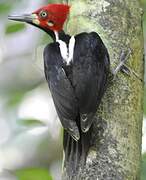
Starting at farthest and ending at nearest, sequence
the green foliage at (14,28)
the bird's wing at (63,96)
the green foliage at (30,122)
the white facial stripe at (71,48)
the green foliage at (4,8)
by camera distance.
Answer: the green foliage at (4,8) → the green foliage at (14,28) → the green foliage at (30,122) → the white facial stripe at (71,48) → the bird's wing at (63,96)

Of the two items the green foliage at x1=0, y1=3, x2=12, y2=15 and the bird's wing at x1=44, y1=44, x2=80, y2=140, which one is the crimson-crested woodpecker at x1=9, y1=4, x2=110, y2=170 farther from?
the green foliage at x1=0, y1=3, x2=12, y2=15

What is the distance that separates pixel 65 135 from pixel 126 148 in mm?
310

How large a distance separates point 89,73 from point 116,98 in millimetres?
210

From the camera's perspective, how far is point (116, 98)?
3.01 m

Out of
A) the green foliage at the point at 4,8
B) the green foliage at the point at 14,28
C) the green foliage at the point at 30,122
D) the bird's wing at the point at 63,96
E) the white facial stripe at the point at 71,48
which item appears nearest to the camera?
the bird's wing at the point at 63,96

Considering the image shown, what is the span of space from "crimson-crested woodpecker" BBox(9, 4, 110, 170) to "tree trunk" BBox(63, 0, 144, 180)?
0.29 feet

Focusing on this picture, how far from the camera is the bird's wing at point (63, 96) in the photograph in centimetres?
279

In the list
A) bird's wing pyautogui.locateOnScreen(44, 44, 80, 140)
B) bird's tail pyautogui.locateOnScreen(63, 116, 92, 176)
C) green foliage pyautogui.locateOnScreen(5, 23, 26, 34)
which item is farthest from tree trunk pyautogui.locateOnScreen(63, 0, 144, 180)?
green foliage pyautogui.locateOnScreen(5, 23, 26, 34)

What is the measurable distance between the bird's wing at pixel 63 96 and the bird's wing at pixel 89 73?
3cm

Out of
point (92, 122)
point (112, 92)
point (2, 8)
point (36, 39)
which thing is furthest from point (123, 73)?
point (36, 39)

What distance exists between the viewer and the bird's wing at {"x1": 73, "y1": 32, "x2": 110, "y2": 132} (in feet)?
9.20

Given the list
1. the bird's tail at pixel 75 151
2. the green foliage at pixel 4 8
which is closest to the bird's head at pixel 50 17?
the green foliage at pixel 4 8

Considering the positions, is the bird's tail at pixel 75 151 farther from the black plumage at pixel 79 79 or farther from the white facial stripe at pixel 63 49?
the white facial stripe at pixel 63 49

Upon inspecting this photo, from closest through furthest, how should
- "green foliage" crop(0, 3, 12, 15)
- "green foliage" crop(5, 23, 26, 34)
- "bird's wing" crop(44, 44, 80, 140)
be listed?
"bird's wing" crop(44, 44, 80, 140), "green foliage" crop(5, 23, 26, 34), "green foliage" crop(0, 3, 12, 15)
